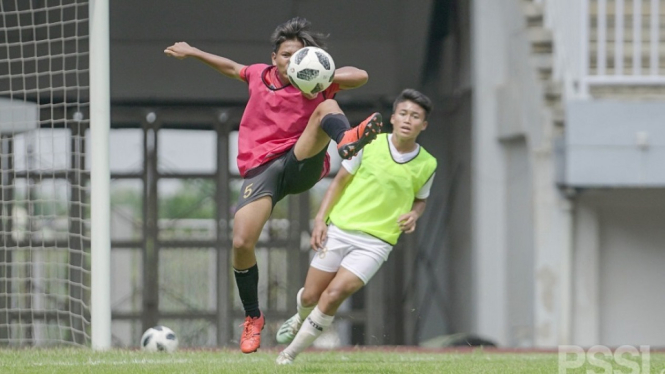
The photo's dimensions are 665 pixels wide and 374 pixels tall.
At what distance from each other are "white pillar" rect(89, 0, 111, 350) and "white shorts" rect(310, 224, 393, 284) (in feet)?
5.57

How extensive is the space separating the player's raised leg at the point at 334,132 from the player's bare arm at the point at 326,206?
81 cm

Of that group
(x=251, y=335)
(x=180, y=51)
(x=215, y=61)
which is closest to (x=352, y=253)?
(x=251, y=335)

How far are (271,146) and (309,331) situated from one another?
38.5 inches

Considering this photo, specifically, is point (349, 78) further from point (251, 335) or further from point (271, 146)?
point (251, 335)

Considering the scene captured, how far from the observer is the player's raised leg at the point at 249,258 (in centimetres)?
605

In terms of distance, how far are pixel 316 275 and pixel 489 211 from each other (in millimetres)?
7332

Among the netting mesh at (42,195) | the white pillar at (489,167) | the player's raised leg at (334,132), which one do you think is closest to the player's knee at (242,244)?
the player's raised leg at (334,132)

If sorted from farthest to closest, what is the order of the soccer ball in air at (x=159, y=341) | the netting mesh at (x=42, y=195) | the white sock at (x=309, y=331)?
1. the netting mesh at (x=42, y=195)
2. the soccer ball in air at (x=159, y=341)
3. the white sock at (x=309, y=331)

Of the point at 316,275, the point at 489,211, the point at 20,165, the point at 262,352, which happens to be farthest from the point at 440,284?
the point at 316,275

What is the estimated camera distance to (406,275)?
54.9 ft

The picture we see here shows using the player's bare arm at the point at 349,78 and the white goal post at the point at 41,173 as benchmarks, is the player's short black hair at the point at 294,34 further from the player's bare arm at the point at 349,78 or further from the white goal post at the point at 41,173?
the white goal post at the point at 41,173

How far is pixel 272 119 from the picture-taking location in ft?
20.3

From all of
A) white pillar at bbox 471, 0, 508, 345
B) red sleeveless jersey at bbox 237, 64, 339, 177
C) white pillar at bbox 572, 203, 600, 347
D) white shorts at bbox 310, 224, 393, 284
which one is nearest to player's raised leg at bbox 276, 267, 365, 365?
white shorts at bbox 310, 224, 393, 284

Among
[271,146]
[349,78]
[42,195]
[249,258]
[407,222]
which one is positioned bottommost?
[42,195]
